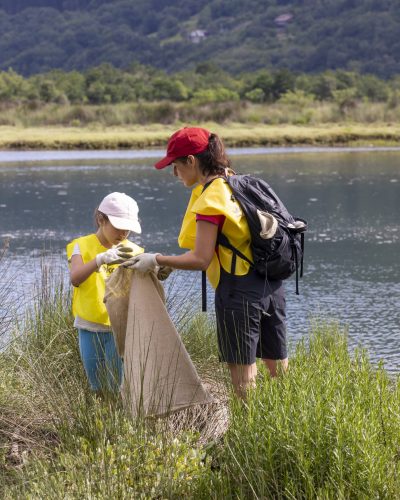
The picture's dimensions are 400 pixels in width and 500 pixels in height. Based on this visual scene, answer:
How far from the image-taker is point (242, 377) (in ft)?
12.7

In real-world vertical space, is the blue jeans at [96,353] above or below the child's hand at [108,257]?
below

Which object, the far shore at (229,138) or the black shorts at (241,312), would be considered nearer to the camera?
the black shorts at (241,312)

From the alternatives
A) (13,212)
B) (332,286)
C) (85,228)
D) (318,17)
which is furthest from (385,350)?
(318,17)

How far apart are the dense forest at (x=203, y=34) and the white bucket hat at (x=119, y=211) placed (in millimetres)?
93739

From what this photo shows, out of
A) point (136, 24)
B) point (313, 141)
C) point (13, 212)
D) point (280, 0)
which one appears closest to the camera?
point (13, 212)

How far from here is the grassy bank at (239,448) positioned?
3.14m

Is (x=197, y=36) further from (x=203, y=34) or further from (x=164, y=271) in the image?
(x=164, y=271)

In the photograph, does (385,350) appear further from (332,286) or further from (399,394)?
(399,394)

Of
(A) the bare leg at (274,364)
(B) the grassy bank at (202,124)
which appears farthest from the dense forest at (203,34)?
(A) the bare leg at (274,364)

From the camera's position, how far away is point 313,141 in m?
35.9

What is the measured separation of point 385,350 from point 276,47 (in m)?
106

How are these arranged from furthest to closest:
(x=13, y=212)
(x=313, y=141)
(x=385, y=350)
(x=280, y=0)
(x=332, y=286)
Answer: (x=280, y=0) → (x=313, y=141) → (x=13, y=212) → (x=332, y=286) → (x=385, y=350)

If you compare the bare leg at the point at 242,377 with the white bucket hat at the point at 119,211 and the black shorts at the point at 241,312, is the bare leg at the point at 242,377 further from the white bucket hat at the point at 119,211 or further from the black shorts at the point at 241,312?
the white bucket hat at the point at 119,211

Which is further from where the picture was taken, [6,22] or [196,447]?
[6,22]
